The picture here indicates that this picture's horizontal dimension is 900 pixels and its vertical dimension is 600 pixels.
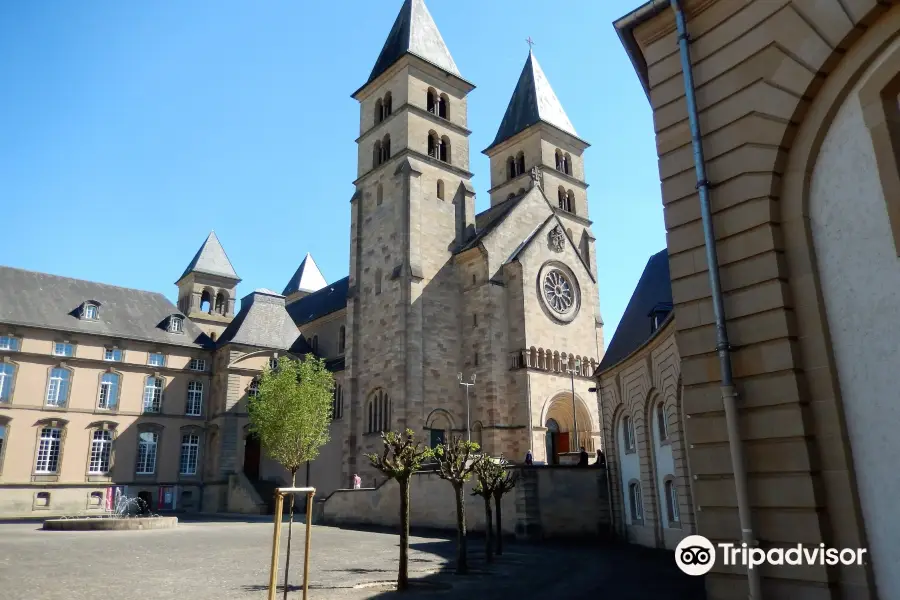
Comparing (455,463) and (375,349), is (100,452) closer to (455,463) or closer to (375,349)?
(375,349)

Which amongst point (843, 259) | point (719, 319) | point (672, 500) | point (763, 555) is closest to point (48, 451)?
point (672, 500)

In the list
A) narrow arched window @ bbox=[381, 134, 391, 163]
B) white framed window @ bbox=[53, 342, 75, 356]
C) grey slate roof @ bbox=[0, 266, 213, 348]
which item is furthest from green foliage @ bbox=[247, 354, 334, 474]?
narrow arched window @ bbox=[381, 134, 391, 163]

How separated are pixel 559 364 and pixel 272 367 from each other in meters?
22.5

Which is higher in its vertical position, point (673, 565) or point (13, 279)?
point (13, 279)

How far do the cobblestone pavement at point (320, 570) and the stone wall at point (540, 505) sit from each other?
1992 millimetres

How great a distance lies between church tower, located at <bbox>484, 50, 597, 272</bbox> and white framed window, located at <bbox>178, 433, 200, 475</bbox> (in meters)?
32.0

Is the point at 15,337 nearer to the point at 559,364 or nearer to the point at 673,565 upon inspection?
the point at 559,364

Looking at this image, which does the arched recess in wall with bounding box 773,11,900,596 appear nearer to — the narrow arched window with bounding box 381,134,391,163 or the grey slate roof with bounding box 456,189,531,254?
the grey slate roof with bounding box 456,189,531,254

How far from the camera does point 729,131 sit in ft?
28.6

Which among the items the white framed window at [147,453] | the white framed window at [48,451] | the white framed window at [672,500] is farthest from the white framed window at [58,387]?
the white framed window at [672,500]

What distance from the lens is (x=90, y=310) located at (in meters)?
46.6

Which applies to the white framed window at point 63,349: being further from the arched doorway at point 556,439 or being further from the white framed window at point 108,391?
the arched doorway at point 556,439

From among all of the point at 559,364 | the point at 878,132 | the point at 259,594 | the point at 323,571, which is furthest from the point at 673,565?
the point at 559,364

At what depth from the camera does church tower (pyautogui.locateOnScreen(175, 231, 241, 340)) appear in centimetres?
6462
